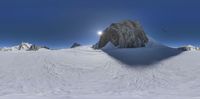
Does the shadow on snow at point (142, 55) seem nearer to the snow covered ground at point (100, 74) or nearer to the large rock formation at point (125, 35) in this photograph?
the snow covered ground at point (100, 74)

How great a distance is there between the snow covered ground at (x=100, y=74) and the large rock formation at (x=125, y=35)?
2.58m

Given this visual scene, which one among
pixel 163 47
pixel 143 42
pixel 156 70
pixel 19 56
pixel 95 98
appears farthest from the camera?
pixel 143 42

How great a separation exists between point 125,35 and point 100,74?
7.49 metres

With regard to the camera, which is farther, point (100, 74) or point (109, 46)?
point (109, 46)

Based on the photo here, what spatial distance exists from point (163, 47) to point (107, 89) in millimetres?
7966

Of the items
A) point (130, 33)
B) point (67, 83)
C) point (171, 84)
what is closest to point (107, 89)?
point (67, 83)

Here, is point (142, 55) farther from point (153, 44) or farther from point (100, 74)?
point (100, 74)

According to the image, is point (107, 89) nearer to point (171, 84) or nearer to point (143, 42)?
point (171, 84)

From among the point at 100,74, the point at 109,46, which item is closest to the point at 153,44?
the point at 109,46

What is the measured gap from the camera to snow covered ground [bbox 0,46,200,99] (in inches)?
417

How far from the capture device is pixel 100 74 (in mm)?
13094

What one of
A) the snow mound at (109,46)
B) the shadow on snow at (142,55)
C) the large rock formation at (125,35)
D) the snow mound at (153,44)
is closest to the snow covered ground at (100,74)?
the shadow on snow at (142,55)

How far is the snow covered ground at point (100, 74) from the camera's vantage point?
34.7 ft

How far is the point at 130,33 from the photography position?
799 inches
